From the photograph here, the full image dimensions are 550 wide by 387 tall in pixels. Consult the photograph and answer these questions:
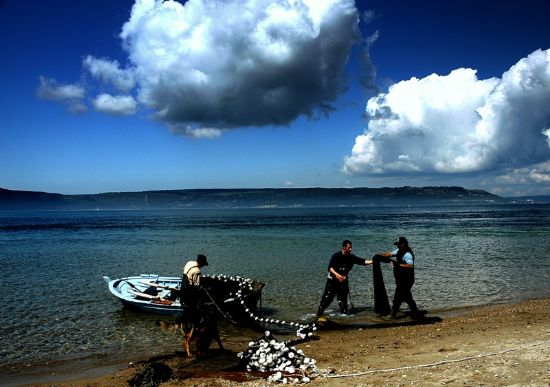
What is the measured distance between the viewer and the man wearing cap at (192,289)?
10578 mm

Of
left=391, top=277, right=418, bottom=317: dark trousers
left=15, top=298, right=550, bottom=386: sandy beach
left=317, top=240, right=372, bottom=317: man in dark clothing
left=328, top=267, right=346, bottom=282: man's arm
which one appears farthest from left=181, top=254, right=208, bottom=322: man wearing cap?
left=391, top=277, right=418, bottom=317: dark trousers

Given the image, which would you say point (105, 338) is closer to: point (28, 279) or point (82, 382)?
point (82, 382)

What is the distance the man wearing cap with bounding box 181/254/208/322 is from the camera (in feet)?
34.7

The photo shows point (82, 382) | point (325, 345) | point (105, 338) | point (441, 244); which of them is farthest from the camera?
point (441, 244)

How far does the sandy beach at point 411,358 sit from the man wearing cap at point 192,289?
109 centimetres

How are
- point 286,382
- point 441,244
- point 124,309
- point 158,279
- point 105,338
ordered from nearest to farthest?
point 286,382
point 105,338
point 124,309
point 158,279
point 441,244

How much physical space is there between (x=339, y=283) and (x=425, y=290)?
22.4 ft

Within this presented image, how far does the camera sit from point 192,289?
35.0 feet

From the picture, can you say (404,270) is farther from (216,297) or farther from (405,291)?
(216,297)

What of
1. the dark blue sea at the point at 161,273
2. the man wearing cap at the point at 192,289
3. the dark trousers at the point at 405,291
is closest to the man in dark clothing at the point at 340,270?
the dark trousers at the point at 405,291

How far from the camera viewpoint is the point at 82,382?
9430 millimetres

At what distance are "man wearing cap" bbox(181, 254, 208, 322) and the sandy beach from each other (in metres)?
1.09

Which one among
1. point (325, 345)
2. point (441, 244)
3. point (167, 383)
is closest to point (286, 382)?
point (167, 383)

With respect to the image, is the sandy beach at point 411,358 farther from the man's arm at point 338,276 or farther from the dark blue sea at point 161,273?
the dark blue sea at point 161,273
